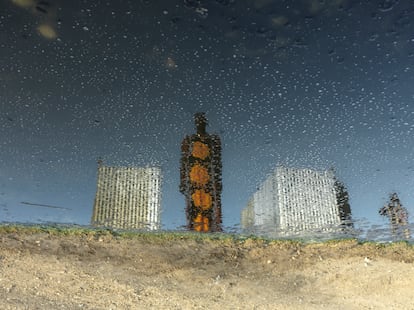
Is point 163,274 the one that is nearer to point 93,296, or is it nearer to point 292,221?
point 93,296

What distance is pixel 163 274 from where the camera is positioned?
1015 centimetres

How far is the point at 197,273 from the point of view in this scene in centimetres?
1030

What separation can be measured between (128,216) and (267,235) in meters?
35.7

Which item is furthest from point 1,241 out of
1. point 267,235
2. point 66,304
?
point 267,235

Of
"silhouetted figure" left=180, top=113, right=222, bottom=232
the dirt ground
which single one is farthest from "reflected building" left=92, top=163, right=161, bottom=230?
the dirt ground

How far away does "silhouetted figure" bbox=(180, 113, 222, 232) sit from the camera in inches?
945

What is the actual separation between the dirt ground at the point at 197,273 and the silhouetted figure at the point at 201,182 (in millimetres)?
11549

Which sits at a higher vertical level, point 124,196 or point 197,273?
point 124,196

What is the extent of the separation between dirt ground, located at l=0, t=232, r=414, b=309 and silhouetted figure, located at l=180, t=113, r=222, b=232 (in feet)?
37.9

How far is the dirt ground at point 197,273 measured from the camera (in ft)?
28.5

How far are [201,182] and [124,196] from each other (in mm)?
23785

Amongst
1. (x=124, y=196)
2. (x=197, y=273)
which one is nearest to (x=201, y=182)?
(x=197, y=273)

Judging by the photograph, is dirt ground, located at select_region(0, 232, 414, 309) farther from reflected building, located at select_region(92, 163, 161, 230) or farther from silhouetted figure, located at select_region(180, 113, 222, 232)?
reflected building, located at select_region(92, 163, 161, 230)

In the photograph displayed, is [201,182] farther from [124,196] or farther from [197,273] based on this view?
[124,196]
